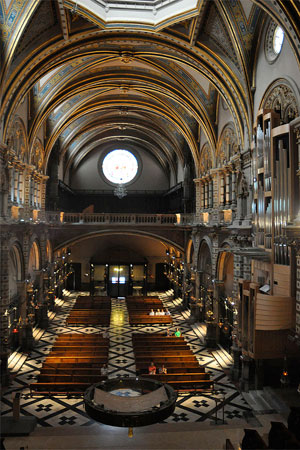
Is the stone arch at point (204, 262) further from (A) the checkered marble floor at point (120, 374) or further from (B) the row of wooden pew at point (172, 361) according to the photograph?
(B) the row of wooden pew at point (172, 361)

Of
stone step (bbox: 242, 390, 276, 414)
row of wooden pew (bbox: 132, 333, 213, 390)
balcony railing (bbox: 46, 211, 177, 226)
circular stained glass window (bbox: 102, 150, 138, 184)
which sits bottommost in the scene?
stone step (bbox: 242, 390, 276, 414)

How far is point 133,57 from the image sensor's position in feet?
74.0

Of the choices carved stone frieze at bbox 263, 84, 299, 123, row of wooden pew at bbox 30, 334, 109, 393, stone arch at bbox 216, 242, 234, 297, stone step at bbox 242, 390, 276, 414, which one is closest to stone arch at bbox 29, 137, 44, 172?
row of wooden pew at bbox 30, 334, 109, 393

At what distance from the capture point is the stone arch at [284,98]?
13.4 metres

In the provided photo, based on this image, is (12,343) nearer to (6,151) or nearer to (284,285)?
(6,151)

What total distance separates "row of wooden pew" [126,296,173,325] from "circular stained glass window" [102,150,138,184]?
14.5 metres

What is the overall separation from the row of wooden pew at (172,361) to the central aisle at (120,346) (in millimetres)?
939

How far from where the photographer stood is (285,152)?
12461 millimetres

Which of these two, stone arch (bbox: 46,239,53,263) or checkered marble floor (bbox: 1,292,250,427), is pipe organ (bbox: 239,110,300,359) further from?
stone arch (bbox: 46,239,53,263)

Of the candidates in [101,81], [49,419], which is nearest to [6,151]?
[101,81]

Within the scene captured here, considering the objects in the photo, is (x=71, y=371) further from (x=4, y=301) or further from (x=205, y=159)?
(x=205, y=159)

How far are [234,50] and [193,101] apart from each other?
703 cm

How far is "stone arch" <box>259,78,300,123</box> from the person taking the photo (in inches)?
528

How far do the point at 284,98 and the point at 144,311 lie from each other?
2078 cm
